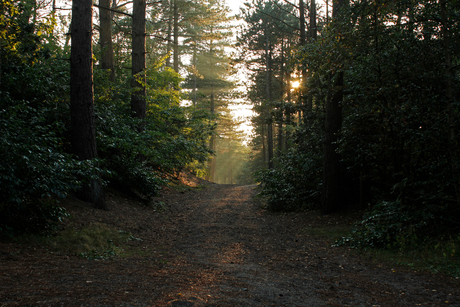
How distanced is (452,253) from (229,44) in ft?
96.1

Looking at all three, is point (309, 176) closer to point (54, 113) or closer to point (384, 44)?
point (384, 44)

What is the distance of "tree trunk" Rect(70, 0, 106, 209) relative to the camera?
7379 millimetres

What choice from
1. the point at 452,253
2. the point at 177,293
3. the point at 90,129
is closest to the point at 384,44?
the point at 452,253

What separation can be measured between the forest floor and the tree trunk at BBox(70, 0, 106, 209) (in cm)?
144

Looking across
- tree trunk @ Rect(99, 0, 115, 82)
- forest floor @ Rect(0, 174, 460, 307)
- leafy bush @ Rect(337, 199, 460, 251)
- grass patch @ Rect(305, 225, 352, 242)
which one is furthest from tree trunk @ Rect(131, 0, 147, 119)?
leafy bush @ Rect(337, 199, 460, 251)

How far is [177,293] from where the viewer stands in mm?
3559

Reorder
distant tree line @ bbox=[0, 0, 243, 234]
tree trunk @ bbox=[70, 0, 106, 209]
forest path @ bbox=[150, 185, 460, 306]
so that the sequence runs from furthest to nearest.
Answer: tree trunk @ bbox=[70, 0, 106, 209] → distant tree line @ bbox=[0, 0, 243, 234] → forest path @ bbox=[150, 185, 460, 306]

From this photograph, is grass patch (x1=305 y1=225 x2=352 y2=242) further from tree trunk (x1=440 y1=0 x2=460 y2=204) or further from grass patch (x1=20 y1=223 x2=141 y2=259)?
grass patch (x1=20 y1=223 x2=141 y2=259)

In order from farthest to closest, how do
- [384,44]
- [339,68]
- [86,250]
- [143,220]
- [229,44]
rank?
[229,44] → [143,220] → [339,68] → [384,44] → [86,250]

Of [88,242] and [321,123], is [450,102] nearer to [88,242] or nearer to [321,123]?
[321,123]

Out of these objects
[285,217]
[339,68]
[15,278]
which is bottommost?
[285,217]

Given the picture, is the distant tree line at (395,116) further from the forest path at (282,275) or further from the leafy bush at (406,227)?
the forest path at (282,275)

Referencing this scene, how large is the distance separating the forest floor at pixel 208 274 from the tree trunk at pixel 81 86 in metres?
1.44

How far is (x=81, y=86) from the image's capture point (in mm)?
7387
